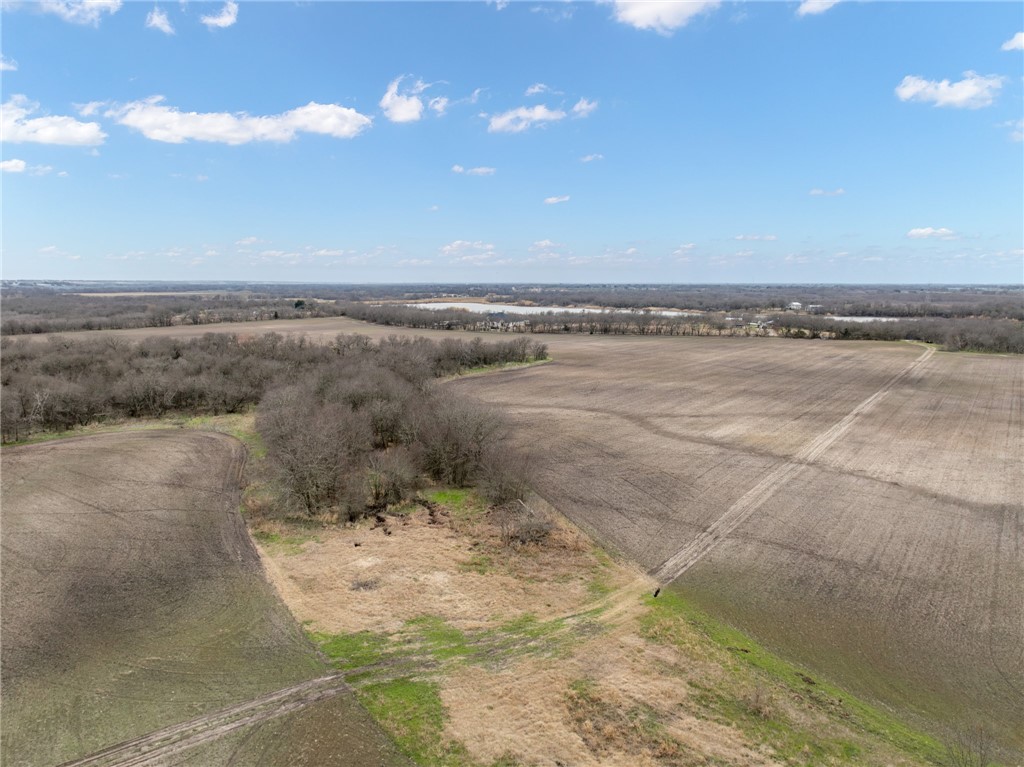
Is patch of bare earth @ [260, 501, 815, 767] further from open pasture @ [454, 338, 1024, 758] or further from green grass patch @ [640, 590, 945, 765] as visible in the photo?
open pasture @ [454, 338, 1024, 758]

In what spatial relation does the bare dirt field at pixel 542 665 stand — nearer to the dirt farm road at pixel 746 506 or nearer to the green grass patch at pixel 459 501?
the dirt farm road at pixel 746 506

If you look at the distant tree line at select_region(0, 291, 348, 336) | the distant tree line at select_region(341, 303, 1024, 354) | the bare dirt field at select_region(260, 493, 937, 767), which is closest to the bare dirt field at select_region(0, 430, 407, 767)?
the bare dirt field at select_region(260, 493, 937, 767)

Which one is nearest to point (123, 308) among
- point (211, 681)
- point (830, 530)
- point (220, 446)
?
point (220, 446)

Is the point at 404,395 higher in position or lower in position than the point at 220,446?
higher

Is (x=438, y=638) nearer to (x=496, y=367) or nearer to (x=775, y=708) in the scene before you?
(x=775, y=708)

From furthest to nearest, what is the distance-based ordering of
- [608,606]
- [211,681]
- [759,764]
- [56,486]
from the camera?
1. [56,486]
2. [608,606]
3. [211,681]
4. [759,764]

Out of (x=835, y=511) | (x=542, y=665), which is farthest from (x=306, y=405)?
(x=835, y=511)

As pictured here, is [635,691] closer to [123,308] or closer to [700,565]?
[700,565]
